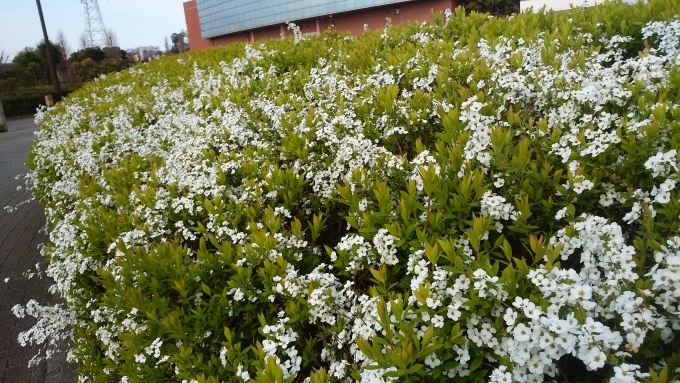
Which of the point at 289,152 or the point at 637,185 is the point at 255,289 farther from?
the point at 637,185

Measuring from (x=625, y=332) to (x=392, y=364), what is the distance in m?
0.78

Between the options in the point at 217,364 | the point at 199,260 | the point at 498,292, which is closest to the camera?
the point at 498,292

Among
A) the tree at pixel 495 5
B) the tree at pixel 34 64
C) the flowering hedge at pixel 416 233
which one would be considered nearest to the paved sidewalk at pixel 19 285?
the flowering hedge at pixel 416 233

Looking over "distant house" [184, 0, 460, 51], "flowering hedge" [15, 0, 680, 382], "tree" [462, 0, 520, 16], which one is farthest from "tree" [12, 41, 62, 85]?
"flowering hedge" [15, 0, 680, 382]

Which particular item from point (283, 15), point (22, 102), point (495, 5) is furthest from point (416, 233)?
point (283, 15)

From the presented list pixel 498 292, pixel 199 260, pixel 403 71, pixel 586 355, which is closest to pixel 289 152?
pixel 199 260

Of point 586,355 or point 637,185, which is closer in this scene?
point 586,355

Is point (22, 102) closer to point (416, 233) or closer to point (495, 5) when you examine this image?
point (495, 5)

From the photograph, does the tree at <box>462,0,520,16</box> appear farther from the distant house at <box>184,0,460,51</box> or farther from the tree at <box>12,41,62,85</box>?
the tree at <box>12,41,62,85</box>

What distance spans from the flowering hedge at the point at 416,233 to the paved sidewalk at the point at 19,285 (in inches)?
24.5

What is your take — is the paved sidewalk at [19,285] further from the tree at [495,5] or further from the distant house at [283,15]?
the tree at [495,5]

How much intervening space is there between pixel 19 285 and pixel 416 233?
19.8 ft

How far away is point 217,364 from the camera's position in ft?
6.99

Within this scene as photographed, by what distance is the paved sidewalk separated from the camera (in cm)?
427
